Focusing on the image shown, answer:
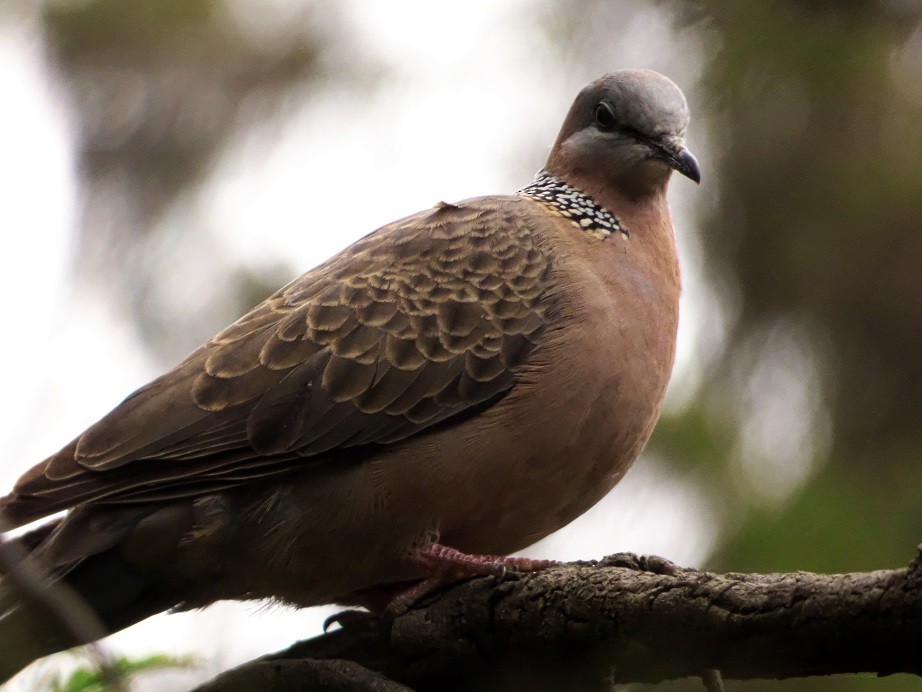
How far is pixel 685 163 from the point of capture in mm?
4672

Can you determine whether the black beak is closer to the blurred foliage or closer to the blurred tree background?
the blurred tree background

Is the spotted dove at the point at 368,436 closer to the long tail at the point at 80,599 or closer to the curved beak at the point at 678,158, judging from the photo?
the long tail at the point at 80,599

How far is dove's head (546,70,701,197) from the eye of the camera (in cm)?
482

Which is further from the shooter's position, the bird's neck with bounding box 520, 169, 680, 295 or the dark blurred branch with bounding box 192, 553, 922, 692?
the bird's neck with bounding box 520, 169, 680, 295

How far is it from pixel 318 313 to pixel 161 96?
2865 millimetres

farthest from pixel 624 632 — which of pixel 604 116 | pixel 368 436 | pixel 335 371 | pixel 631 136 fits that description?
pixel 604 116

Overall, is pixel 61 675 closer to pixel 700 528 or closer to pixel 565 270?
pixel 565 270

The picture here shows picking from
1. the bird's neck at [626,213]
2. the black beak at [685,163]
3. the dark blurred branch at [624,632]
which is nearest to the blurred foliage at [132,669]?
the dark blurred branch at [624,632]

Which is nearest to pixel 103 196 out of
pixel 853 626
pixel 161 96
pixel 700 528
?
pixel 161 96

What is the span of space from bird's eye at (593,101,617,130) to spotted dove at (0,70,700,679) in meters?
0.68

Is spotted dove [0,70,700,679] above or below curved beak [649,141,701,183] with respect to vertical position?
below

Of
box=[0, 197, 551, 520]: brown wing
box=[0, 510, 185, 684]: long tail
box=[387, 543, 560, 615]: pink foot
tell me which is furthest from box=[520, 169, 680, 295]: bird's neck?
box=[0, 510, 185, 684]: long tail

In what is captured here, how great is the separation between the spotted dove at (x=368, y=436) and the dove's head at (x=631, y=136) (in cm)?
47

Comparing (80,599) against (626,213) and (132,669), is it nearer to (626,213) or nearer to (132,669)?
(132,669)
